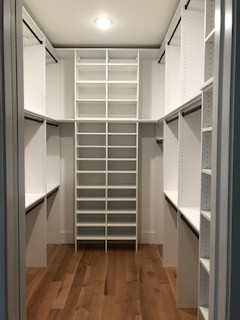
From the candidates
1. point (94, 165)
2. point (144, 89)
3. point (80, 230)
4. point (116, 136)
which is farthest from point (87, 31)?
point (80, 230)

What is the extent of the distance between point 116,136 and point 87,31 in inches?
57.7

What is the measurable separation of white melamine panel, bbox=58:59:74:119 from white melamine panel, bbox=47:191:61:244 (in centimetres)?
120

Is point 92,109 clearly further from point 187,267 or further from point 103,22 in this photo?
point 187,267

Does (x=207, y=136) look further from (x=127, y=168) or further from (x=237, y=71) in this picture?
(x=127, y=168)

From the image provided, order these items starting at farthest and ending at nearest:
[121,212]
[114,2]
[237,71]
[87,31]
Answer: [121,212], [87,31], [114,2], [237,71]

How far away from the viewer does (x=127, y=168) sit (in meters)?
4.14

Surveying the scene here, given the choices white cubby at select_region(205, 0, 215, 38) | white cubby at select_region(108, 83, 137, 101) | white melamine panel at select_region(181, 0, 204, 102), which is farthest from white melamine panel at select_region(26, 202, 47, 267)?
white cubby at select_region(205, 0, 215, 38)

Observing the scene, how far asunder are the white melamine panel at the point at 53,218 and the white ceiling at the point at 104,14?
84.4 inches

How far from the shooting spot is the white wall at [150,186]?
4109mm

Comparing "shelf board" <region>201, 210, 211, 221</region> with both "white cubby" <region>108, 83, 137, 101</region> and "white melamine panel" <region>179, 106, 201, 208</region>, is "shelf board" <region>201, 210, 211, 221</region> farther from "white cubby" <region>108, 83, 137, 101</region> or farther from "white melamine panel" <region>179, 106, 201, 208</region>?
"white cubby" <region>108, 83, 137, 101</region>

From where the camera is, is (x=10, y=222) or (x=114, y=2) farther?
(x=114, y=2)

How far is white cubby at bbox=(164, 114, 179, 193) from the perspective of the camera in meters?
3.35

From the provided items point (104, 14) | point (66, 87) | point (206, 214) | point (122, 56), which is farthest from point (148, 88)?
point (206, 214)

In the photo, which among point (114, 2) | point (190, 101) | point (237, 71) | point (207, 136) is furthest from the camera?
point (114, 2)
